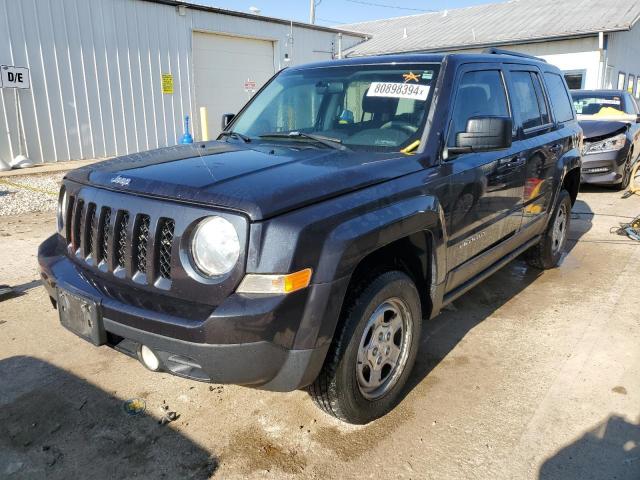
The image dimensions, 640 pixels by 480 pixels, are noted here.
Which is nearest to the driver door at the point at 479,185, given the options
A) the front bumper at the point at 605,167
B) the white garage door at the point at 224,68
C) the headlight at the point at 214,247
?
the headlight at the point at 214,247

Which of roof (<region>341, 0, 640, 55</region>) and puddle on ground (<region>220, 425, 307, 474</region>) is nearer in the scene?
puddle on ground (<region>220, 425, 307, 474</region>)

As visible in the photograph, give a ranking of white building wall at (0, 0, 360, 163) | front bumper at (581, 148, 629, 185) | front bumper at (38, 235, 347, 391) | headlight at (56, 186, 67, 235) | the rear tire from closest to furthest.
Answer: front bumper at (38, 235, 347, 391), headlight at (56, 186, 67, 235), the rear tire, front bumper at (581, 148, 629, 185), white building wall at (0, 0, 360, 163)

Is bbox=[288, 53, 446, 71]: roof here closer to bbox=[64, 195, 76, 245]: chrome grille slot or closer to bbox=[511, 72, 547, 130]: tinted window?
bbox=[511, 72, 547, 130]: tinted window

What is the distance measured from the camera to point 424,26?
24578mm

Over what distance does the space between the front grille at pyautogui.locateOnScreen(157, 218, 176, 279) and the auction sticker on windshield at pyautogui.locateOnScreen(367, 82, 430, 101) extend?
170 centimetres

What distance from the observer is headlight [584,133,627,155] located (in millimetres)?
8906

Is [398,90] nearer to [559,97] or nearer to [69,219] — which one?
[69,219]

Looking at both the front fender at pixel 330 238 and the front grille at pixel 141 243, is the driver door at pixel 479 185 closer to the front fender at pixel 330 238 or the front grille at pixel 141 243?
the front fender at pixel 330 238

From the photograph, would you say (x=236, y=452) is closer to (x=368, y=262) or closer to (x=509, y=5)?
(x=368, y=262)

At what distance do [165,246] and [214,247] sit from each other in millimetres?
257

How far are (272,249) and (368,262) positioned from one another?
0.72 m

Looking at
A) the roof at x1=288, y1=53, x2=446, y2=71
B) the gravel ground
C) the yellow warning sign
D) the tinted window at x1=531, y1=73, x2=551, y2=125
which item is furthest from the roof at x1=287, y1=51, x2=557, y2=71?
the yellow warning sign

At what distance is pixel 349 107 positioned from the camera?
136 inches

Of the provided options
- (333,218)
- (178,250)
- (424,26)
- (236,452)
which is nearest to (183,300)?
(178,250)
